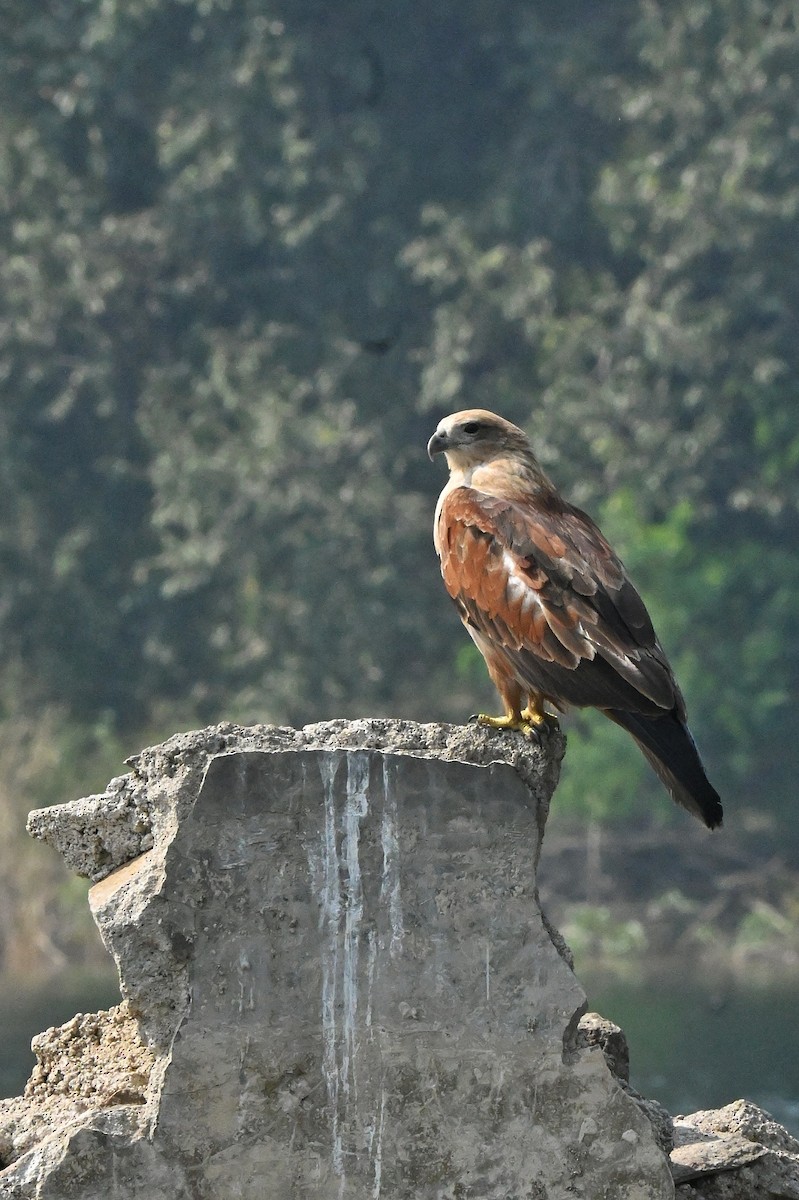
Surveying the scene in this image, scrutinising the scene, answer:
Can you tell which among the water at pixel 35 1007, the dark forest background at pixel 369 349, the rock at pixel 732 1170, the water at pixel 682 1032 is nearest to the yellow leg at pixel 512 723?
the rock at pixel 732 1170

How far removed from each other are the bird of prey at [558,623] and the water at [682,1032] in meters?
9.94

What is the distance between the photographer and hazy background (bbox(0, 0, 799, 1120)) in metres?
25.8

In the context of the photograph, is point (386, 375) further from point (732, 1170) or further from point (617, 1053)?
point (732, 1170)

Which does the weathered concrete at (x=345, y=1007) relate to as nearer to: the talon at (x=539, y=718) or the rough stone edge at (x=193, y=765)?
the rough stone edge at (x=193, y=765)

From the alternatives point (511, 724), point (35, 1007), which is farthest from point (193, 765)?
point (35, 1007)

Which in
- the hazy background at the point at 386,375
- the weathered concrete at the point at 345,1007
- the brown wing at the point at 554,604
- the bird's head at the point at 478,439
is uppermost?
the hazy background at the point at 386,375

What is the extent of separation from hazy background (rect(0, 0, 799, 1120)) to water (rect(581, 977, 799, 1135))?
1.22 meters

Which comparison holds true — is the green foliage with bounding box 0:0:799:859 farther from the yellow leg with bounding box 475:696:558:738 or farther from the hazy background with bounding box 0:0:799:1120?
the yellow leg with bounding box 475:696:558:738

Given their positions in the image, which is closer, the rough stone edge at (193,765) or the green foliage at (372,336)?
the rough stone edge at (193,765)

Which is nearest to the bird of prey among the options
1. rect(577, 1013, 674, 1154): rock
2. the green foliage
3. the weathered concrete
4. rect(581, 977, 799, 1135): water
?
the weathered concrete

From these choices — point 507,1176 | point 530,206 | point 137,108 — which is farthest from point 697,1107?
point 137,108

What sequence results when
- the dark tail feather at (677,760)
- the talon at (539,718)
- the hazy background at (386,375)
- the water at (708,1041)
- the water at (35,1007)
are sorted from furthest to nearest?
the hazy background at (386,375)
the water at (35,1007)
the water at (708,1041)
the talon at (539,718)
the dark tail feather at (677,760)

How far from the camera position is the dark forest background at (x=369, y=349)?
2611 cm

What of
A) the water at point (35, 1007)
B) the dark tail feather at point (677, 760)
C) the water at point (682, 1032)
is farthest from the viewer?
the water at point (35, 1007)
